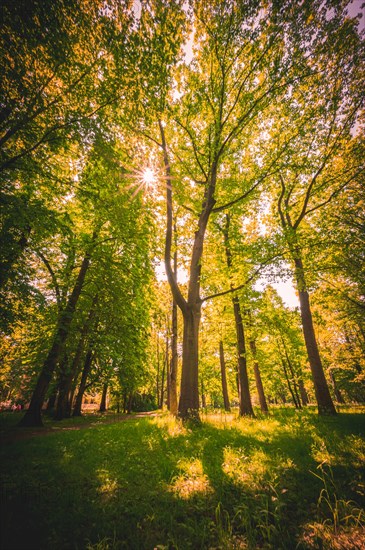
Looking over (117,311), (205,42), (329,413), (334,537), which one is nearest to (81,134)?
(205,42)

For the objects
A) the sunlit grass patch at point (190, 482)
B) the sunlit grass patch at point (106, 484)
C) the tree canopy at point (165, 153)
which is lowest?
the sunlit grass patch at point (106, 484)

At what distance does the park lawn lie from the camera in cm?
233

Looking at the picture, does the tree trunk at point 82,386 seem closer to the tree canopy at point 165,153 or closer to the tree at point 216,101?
the tree canopy at point 165,153

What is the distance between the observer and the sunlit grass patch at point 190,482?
3.17m

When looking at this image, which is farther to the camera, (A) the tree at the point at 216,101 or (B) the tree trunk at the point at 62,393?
(B) the tree trunk at the point at 62,393

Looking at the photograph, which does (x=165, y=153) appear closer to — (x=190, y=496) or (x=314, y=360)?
(x=190, y=496)

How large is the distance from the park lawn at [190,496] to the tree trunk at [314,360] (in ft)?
16.9

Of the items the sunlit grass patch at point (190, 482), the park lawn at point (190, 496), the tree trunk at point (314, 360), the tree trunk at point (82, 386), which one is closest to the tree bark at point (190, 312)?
the park lawn at point (190, 496)

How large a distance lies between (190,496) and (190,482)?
0.37m

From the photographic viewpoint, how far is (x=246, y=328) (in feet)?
49.0

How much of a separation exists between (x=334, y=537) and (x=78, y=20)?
11567mm

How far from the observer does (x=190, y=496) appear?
10.2ft

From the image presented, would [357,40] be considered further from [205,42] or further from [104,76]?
[104,76]

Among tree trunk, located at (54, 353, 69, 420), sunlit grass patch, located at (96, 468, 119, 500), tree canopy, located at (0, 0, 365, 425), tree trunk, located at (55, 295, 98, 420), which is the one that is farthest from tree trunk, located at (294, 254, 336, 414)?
tree trunk, located at (54, 353, 69, 420)
